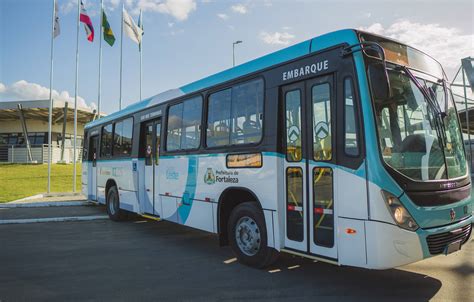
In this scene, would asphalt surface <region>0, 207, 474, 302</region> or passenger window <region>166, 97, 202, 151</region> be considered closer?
asphalt surface <region>0, 207, 474, 302</region>

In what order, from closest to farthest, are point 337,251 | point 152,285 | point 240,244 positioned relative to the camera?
point 337,251 < point 152,285 < point 240,244

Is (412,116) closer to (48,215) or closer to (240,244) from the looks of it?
(240,244)

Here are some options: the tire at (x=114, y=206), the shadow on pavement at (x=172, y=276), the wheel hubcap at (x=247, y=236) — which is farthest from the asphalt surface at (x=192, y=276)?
the tire at (x=114, y=206)

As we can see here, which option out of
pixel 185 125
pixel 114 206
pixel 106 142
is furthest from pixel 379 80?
pixel 106 142

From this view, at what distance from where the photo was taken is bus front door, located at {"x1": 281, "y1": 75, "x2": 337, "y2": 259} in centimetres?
468

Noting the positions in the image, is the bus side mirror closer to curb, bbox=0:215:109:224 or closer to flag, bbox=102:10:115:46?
curb, bbox=0:215:109:224

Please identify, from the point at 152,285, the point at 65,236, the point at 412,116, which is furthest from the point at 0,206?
the point at 412,116

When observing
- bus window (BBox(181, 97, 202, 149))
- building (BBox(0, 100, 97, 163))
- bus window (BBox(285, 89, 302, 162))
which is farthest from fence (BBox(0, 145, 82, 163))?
bus window (BBox(285, 89, 302, 162))

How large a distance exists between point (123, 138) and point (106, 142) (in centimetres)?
154

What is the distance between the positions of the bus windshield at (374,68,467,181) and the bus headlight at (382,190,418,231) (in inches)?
13.7

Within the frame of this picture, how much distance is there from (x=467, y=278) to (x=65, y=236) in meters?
8.02

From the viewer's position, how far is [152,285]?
202 inches

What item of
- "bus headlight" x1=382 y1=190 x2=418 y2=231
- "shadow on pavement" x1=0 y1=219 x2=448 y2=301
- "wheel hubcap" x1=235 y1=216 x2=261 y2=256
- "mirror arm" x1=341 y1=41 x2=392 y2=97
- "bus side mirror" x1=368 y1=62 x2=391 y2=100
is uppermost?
"mirror arm" x1=341 y1=41 x2=392 y2=97

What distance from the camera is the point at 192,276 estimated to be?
5.54 meters
